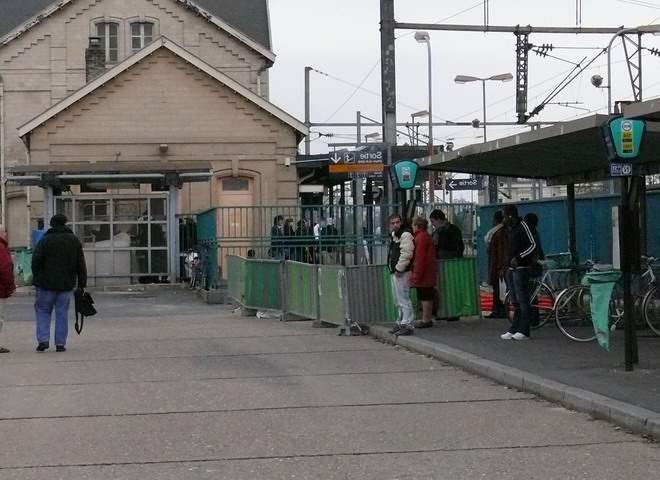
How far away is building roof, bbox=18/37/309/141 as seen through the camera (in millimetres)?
34469

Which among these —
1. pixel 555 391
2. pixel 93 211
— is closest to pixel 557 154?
pixel 555 391

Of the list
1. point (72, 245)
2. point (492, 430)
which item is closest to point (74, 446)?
point (492, 430)

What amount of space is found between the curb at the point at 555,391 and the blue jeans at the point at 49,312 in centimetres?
459

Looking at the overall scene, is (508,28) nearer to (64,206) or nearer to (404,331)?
(404,331)

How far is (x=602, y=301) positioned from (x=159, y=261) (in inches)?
740

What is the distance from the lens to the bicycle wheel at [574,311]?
14.5m

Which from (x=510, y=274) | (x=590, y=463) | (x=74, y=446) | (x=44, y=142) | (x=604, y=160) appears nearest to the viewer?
(x=590, y=463)

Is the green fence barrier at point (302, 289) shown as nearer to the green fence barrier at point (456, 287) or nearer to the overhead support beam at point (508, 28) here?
the green fence barrier at point (456, 287)

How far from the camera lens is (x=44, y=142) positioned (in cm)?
3472

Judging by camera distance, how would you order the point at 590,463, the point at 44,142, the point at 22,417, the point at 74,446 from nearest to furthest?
the point at 590,463 → the point at 74,446 → the point at 22,417 → the point at 44,142

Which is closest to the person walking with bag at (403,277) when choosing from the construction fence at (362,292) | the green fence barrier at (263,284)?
the construction fence at (362,292)

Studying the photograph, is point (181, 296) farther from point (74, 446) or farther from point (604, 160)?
point (74, 446)

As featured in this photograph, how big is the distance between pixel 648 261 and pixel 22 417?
8564mm

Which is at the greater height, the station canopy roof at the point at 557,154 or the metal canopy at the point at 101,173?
the metal canopy at the point at 101,173
